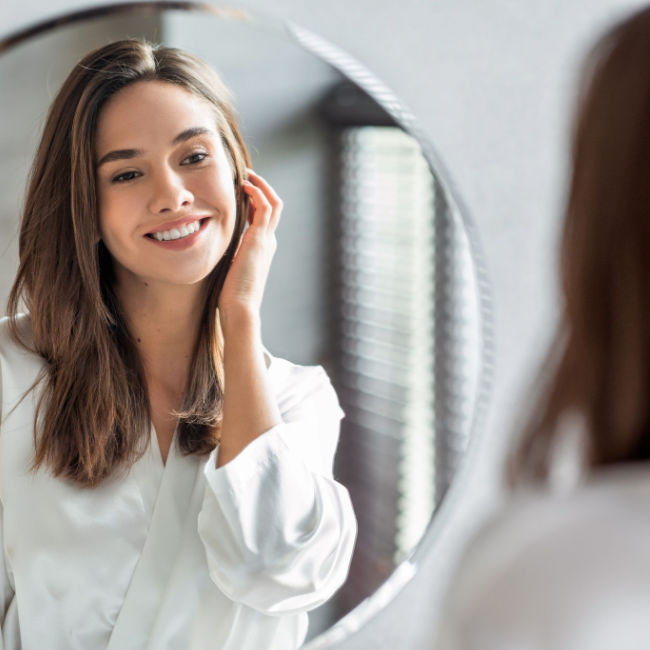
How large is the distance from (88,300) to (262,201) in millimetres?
127

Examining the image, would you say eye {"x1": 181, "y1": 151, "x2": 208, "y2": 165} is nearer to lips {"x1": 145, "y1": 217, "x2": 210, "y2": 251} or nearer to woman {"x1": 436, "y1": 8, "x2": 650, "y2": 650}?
lips {"x1": 145, "y1": 217, "x2": 210, "y2": 251}

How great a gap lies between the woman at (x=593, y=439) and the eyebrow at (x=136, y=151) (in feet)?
0.81

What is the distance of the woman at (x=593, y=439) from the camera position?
31 centimetres

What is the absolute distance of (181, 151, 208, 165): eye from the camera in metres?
0.56

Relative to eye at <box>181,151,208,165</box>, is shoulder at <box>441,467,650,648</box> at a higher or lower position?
lower

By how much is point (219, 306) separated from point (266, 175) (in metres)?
0.09

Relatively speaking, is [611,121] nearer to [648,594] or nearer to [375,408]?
[648,594]

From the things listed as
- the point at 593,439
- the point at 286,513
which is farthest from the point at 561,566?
the point at 286,513

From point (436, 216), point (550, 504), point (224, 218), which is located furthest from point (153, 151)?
point (550, 504)

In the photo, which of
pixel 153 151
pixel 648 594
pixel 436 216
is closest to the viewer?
pixel 648 594

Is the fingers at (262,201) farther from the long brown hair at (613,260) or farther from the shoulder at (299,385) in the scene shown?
the long brown hair at (613,260)

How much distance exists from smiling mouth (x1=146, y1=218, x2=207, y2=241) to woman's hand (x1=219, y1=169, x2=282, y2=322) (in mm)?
32

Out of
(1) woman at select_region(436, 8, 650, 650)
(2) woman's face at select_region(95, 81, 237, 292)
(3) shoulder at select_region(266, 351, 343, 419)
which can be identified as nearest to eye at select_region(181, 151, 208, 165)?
(2) woman's face at select_region(95, 81, 237, 292)

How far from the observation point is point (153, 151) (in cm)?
56
